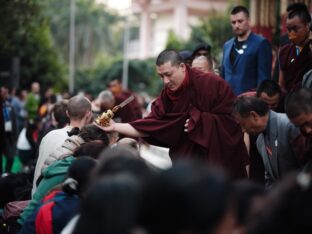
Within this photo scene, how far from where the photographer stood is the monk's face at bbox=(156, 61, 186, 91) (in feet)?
20.5

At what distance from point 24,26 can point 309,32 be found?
21920 millimetres

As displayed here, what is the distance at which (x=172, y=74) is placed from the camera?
6246mm

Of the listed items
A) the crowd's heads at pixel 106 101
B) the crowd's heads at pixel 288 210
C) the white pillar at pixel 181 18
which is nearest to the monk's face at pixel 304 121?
the crowd's heads at pixel 288 210

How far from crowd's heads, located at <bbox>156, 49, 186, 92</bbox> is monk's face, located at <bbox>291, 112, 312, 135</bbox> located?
177 centimetres

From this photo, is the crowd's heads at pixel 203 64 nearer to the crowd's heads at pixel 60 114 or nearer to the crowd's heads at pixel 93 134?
the crowd's heads at pixel 60 114

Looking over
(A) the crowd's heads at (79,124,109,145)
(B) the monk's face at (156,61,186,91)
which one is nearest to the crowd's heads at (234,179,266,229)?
(A) the crowd's heads at (79,124,109,145)

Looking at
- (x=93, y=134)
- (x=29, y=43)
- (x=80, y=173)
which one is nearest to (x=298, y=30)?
(x=93, y=134)

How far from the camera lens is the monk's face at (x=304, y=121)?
4.60 m

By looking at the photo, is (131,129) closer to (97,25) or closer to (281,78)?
(281,78)

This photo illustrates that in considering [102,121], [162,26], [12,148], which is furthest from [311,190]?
[162,26]

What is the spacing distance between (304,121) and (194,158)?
175 cm

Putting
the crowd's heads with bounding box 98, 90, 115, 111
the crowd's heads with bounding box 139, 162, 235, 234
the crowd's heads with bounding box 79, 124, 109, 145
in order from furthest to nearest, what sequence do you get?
the crowd's heads with bounding box 98, 90, 115, 111, the crowd's heads with bounding box 79, 124, 109, 145, the crowd's heads with bounding box 139, 162, 235, 234

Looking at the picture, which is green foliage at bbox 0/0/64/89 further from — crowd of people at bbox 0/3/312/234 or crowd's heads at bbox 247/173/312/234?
crowd's heads at bbox 247/173/312/234

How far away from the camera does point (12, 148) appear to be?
13.6m
